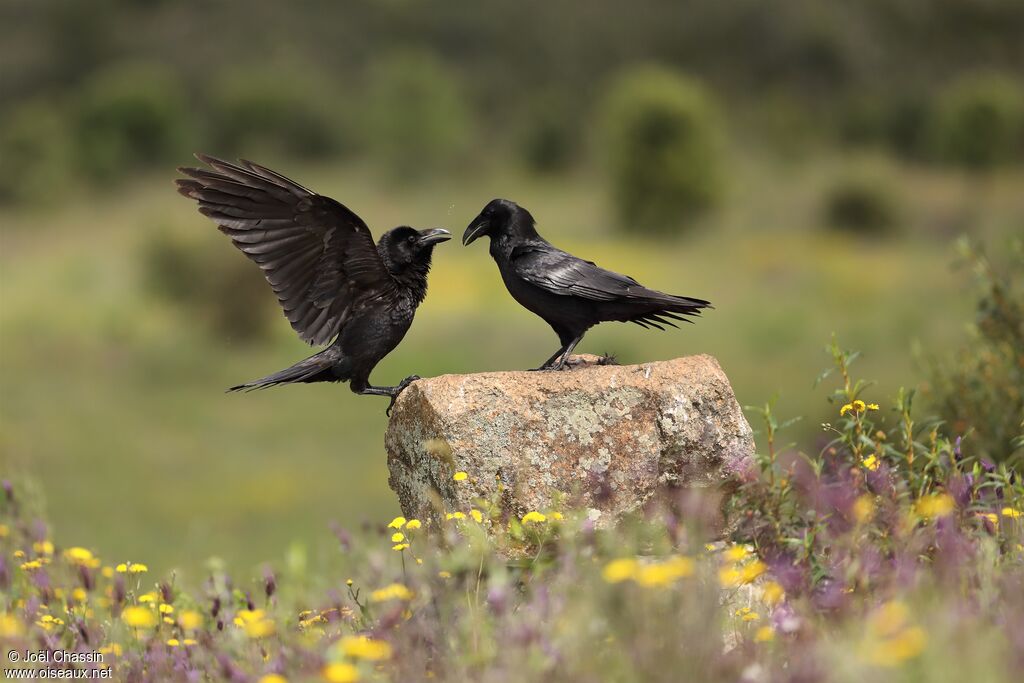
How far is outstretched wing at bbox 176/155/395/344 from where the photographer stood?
5.38m

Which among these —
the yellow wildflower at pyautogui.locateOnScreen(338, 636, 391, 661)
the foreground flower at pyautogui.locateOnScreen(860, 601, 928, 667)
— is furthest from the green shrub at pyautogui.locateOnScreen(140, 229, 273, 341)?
the foreground flower at pyautogui.locateOnScreen(860, 601, 928, 667)

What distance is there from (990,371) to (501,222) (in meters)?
3.83

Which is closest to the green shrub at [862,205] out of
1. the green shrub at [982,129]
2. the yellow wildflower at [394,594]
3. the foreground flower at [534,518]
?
the green shrub at [982,129]

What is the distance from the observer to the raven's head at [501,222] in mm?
5527

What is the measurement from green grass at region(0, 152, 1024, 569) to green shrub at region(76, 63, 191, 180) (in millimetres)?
23961

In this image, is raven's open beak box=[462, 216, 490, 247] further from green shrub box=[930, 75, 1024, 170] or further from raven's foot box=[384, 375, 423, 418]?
green shrub box=[930, 75, 1024, 170]

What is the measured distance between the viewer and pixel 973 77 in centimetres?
5356

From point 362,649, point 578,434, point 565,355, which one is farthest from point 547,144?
point 362,649

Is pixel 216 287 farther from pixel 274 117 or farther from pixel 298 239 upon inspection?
pixel 274 117

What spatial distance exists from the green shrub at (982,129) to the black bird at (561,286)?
47.4 metres

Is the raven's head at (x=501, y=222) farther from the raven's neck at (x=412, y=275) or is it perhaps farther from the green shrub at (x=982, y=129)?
the green shrub at (x=982, y=129)

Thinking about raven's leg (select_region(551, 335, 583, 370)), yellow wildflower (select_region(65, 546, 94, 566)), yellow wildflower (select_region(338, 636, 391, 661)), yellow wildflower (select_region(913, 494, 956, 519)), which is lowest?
yellow wildflower (select_region(65, 546, 94, 566))

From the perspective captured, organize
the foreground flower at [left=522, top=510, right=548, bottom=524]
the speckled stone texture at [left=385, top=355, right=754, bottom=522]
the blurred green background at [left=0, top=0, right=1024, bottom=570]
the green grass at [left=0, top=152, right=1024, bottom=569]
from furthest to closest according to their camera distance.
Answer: the blurred green background at [left=0, top=0, right=1024, bottom=570]
the green grass at [left=0, top=152, right=1024, bottom=569]
the speckled stone texture at [left=385, top=355, right=754, bottom=522]
the foreground flower at [left=522, top=510, right=548, bottom=524]

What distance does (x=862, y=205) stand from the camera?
39.8 m
